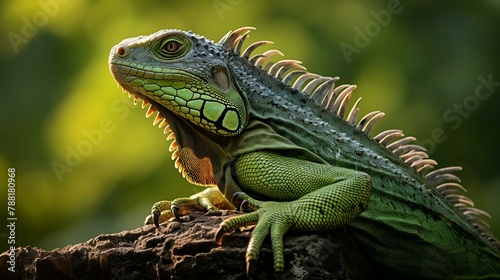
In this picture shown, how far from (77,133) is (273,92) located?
3.10 metres

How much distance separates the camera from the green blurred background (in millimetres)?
5852

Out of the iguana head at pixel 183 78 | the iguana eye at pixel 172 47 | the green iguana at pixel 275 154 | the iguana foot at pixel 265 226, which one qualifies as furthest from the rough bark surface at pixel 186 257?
the iguana eye at pixel 172 47

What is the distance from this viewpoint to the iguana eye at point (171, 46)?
329 cm

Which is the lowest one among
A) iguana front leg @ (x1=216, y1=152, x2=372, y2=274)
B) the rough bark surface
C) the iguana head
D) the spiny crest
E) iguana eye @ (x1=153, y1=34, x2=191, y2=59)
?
the rough bark surface

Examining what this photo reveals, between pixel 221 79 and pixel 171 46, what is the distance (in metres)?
0.32

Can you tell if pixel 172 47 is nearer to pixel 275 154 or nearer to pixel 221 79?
pixel 221 79

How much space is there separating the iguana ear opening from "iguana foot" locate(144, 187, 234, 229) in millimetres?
660

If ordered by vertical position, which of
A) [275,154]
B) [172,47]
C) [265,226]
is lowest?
[265,226]

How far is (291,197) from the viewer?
2979 millimetres

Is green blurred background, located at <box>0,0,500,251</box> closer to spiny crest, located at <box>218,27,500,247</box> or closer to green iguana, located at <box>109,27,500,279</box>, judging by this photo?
spiny crest, located at <box>218,27,500,247</box>

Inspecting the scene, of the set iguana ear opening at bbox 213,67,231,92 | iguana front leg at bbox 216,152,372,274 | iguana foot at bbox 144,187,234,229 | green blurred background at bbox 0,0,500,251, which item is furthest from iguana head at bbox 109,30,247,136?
green blurred background at bbox 0,0,500,251

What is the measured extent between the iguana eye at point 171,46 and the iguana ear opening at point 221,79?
0.24 meters

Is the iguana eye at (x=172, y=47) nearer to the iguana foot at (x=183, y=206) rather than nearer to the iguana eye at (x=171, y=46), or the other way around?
the iguana eye at (x=171, y=46)

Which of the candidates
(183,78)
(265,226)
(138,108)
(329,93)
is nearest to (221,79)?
(183,78)
